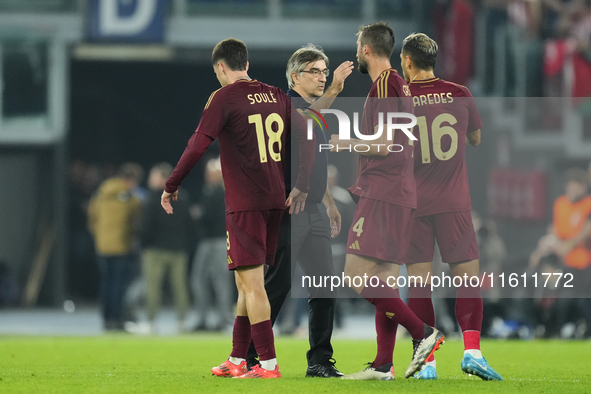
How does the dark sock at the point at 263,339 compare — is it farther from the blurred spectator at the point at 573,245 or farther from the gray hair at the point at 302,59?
the blurred spectator at the point at 573,245

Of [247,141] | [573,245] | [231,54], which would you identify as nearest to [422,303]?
[247,141]

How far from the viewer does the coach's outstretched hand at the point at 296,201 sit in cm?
651

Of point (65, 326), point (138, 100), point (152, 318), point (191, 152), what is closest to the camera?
point (191, 152)

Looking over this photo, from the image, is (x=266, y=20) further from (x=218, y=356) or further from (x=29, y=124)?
(x=218, y=356)

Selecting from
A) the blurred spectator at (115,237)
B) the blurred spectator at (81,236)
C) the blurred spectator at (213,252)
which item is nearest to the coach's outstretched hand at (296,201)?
the blurred spectator at (213,252)

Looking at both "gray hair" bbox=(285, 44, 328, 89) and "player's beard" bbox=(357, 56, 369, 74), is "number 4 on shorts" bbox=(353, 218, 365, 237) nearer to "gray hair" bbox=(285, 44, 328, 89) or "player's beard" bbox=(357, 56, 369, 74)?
"player's beard" bbox=(357, 56, 369, 74)

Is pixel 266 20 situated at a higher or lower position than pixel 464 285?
higher

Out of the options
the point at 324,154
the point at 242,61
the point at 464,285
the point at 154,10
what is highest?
the point at 154,10

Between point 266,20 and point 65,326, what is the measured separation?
23.2ft

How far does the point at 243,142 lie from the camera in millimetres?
6301

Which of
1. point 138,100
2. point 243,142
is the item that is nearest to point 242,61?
point 243,142

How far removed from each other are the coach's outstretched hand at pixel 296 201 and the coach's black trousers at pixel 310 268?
0.10 meters

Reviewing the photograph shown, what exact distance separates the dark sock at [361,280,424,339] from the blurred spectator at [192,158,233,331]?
6.69 metres

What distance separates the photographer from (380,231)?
629cm
